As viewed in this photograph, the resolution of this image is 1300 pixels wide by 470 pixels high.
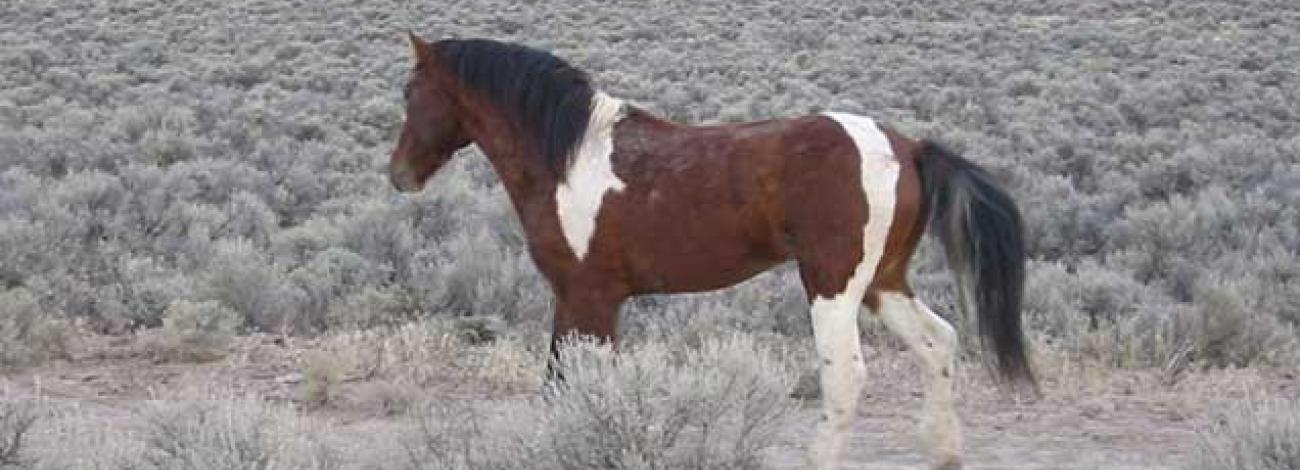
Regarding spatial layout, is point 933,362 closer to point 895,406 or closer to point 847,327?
point 847,327

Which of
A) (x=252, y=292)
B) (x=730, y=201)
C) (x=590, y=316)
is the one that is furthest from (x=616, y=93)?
(x=730, y=201)

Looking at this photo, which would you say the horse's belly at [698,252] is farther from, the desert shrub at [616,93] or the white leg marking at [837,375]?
the desert shrub at [616,93]

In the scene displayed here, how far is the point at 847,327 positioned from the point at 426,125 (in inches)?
82.5

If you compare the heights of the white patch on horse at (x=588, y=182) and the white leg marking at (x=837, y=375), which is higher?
the white patch on horse at (x=588, y=182)

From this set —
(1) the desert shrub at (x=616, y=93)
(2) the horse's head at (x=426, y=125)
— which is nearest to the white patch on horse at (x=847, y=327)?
(2) the horse's head at (x=426, y=125)

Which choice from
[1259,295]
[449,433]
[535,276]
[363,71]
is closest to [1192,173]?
[1259,295]

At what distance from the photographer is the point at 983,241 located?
623 centimetres

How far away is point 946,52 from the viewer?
1431 inches

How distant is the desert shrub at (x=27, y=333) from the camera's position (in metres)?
9.06

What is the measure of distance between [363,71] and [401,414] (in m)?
24.6

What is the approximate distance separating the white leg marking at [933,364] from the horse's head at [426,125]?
1.91m

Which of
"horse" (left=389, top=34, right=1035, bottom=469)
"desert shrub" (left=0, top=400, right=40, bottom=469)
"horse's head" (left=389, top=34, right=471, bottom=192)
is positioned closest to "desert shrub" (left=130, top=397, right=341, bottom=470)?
"desert shrub" (left=0, top=400, right=40, bottom=469)

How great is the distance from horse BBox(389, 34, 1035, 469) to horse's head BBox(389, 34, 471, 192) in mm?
349

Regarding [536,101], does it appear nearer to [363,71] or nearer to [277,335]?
[277,335]
